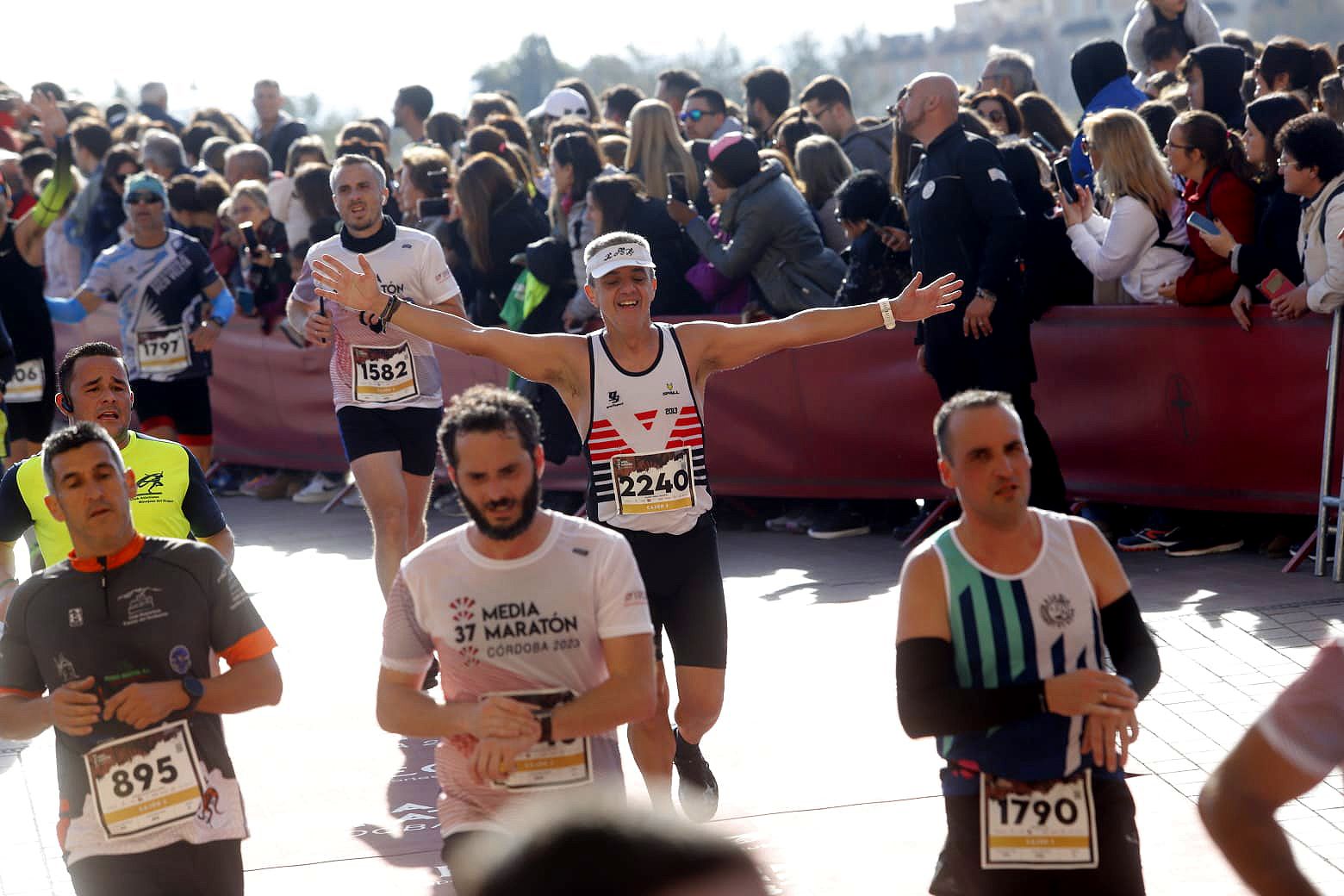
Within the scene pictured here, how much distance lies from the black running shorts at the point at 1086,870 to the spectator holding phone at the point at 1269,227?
5.24 meters

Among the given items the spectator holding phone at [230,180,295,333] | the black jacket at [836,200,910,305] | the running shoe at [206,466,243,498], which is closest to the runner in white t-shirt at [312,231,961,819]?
the black jacket at [836,200,910,305]

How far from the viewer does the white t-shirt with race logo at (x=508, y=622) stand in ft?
14.3

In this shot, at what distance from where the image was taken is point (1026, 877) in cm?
408

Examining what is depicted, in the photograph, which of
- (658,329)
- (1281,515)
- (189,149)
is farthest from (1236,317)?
(189,149)

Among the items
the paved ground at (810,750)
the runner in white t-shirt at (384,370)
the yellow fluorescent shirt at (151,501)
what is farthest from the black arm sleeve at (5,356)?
the yellow fluorescent shirt at (151,501)

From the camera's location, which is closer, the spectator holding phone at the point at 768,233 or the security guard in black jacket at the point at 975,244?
the security guard in black jacket at the point at 975,244

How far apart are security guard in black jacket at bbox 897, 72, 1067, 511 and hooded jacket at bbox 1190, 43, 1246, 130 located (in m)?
1.59

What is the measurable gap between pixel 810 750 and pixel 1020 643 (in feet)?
9.65

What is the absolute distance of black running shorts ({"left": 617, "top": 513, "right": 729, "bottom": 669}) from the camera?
20.2ft

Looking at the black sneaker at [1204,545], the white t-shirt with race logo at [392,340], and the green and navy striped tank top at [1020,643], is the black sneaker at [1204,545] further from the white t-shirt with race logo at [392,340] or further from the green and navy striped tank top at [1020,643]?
the green and navy striped tank top at [1020,643]

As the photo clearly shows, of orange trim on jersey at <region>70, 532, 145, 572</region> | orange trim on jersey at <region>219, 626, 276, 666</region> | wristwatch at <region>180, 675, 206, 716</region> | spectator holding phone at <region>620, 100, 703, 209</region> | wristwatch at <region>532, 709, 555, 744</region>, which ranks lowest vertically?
wristwatch at <region>532, 709, 555, 744</region>

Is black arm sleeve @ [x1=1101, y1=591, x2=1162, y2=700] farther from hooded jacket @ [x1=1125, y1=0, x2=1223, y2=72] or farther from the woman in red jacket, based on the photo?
hooded jacket @ [x1=1125, y1=0, x2=1223, y2=72]

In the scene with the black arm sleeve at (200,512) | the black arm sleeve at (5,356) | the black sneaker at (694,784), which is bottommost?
the black sneaker at (694,784)

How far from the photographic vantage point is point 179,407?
→ 11234 millimetres
